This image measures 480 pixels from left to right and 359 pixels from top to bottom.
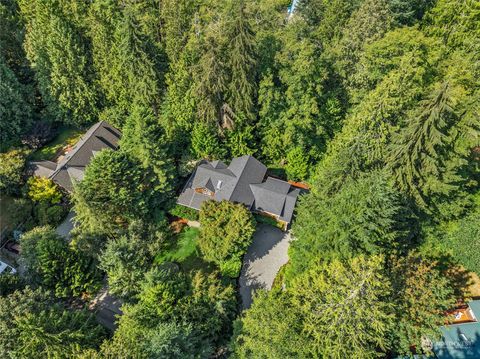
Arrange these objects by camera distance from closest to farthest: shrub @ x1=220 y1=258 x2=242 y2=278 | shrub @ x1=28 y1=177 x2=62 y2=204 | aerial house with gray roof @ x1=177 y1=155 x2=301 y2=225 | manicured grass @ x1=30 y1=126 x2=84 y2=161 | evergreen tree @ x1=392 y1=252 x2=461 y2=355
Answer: evergreen tree @ x1=392 y1=252 x2=461 y2=355 → shrub @ x1=220 y1=258 x2=242 y2=278 → aerial house with gray roof @ x1=177 y1=155 x2=301 y2=225 → shrub @ x1=28 y1=177 x2=62 y2=204 → manicured grass @ x1=30 y1=126 x2=84 y2=161

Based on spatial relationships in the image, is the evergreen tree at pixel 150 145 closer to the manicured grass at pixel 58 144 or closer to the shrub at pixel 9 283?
the shrub at pixel 9 283

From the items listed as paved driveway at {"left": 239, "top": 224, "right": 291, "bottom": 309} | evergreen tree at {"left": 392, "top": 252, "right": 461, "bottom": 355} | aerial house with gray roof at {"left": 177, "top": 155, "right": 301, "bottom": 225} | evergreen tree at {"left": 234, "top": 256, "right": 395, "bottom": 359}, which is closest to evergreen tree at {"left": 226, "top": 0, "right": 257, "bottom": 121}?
aerial house with gray roof at {"left": 177, "top": 155, "right": 301, "bottom": 225}

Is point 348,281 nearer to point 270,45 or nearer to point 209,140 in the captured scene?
point 209,140

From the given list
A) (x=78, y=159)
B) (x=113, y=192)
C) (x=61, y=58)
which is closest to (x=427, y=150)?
(x=113, y=192)

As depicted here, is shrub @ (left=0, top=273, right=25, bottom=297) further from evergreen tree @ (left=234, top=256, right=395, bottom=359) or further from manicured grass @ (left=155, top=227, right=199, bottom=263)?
evergreen tree @ (left=234, top=256, right=395, bottom=359)

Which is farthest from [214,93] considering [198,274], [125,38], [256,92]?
[198,274]

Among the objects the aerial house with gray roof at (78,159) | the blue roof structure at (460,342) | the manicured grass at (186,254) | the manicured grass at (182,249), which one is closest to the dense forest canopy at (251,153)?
the manicured grass at (186,254)
